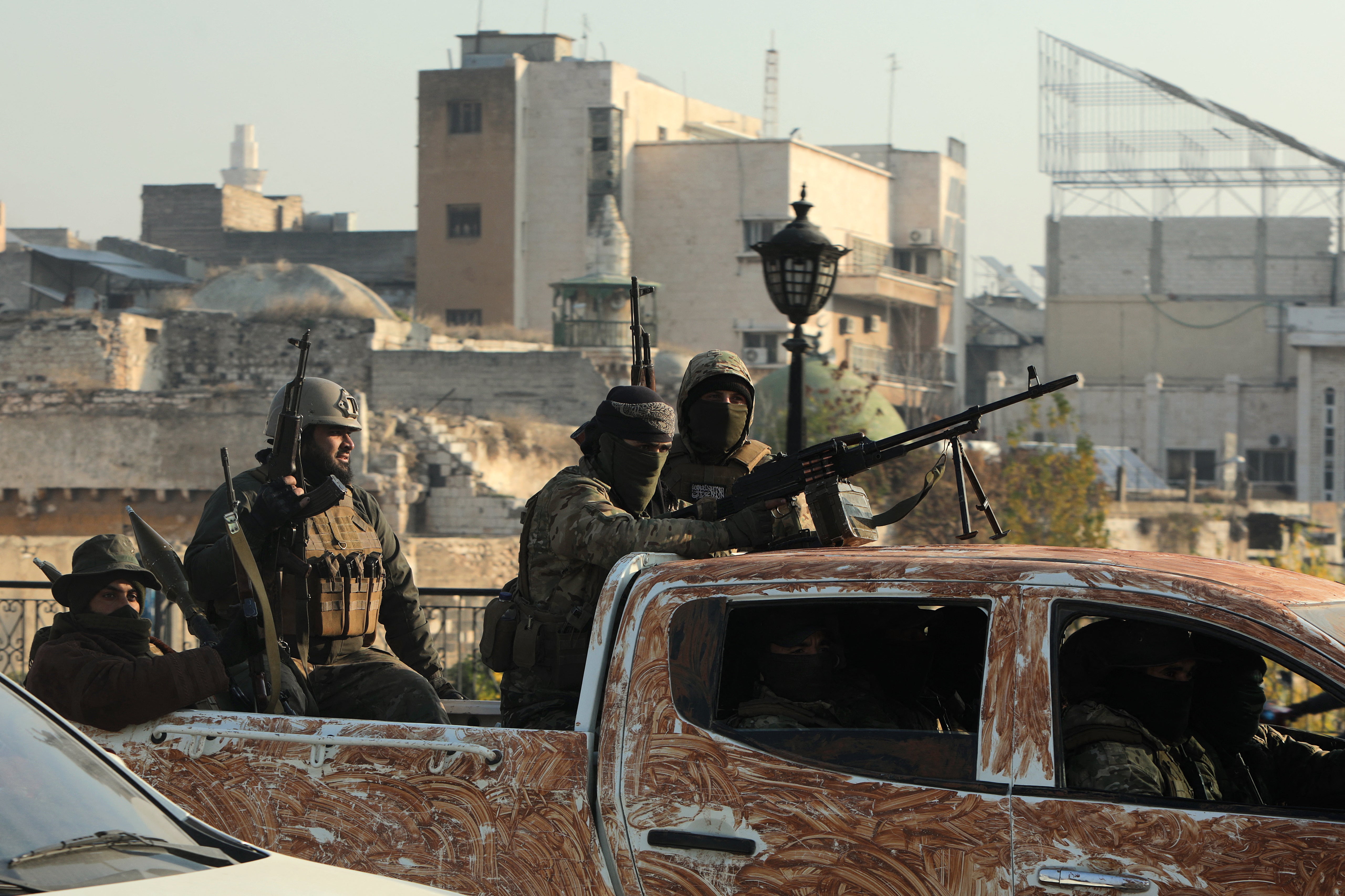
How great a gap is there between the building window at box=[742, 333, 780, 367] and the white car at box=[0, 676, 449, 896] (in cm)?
4461

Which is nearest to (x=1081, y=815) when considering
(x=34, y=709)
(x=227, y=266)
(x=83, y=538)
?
(x=34, y=709)

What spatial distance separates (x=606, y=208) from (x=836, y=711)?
50.0m

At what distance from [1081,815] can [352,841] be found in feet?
5.64

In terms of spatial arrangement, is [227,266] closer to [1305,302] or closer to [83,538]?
[83,538]

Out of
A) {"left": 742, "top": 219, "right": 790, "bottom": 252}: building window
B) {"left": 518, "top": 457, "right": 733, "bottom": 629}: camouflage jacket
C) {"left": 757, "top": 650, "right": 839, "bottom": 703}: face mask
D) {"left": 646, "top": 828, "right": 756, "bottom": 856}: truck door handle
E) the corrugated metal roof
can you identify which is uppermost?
{"left": 742, "top": 219, "right": 790, "bottom": 252}: building window

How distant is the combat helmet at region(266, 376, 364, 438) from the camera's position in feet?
17.3

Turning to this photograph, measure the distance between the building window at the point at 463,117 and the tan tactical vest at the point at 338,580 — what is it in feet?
161

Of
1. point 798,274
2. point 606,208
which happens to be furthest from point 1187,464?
point 798,274

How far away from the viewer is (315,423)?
5.31 metres

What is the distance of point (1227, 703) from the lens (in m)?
3.42

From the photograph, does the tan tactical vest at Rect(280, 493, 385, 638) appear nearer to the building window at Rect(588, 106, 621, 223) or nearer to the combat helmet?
the combat helmet

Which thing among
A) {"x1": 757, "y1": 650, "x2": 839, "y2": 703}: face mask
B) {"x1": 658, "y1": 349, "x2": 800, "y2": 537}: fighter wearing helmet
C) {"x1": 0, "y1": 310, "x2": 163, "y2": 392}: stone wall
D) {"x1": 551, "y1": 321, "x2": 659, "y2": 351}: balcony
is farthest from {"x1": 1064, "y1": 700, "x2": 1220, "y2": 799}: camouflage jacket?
{"x1": 551, "y1": 321, "x2": 659, "y2": 351}: balcony

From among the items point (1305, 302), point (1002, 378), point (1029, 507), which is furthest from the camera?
point (1305, 302)

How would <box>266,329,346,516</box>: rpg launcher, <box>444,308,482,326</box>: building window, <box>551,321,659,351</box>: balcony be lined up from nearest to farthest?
1. <box>266,329,346,516</box>: rpg launcher
2. <box>551,321,659,351</box>: balcony
3. <box>444,308,482,326</box>: building window
